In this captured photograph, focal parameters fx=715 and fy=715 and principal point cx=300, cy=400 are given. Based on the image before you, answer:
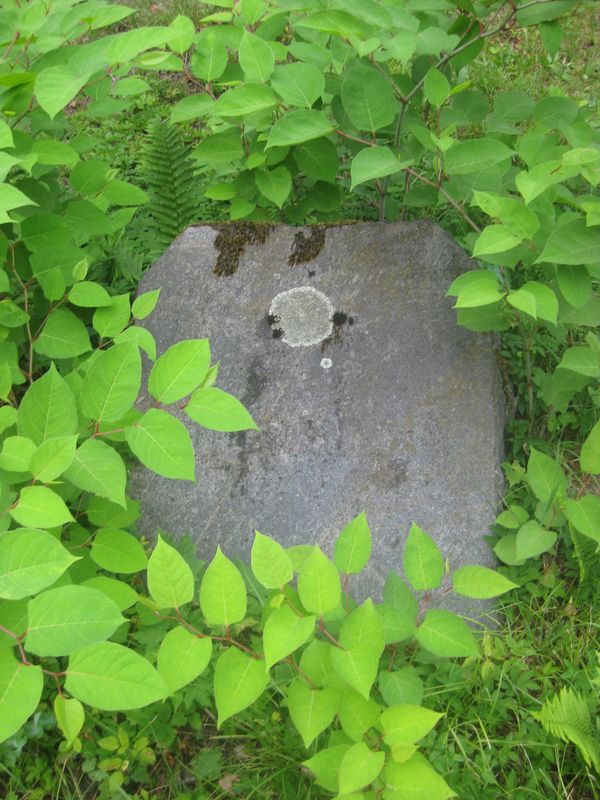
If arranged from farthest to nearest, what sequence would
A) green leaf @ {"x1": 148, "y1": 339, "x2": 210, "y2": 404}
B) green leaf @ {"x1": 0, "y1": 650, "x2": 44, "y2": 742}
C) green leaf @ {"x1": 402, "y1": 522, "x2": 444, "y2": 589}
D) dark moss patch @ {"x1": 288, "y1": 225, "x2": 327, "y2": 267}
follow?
dark moss patch @ {"x1": 288, "y1": 225, "x2": 327, "y2": 267}
green leaf @ {"x1": 402, "y1": 522, "x2": 444, "y2": 589}
green leaf @ {"x1": 148, "y1": 339, "x2": 210, "y2": 404}
green leaf @ {"x1": 0, "y1": 650, "x2": 44, "y2": 742}

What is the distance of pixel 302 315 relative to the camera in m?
2.74

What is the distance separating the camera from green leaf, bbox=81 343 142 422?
1.57 metres

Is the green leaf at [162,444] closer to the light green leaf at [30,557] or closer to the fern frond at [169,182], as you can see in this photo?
the light green leaf at [30,557]

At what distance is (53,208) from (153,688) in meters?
1.94

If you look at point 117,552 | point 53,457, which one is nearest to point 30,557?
point 53,457

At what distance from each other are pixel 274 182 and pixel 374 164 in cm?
69

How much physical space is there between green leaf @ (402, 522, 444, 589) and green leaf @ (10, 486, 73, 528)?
80cm

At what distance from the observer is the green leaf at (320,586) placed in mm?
1427

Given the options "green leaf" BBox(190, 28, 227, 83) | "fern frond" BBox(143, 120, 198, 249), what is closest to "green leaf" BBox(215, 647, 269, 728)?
"green leaf" BBox(190, 28, 227, 83)

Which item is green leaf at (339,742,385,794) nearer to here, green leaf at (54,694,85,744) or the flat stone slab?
green leaf at (54,694,85,744)

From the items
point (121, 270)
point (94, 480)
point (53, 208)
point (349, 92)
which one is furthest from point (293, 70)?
point (94, 480)

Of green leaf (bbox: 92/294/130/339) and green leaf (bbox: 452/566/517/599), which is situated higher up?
green leaf (bbox: 92/294/130/339)

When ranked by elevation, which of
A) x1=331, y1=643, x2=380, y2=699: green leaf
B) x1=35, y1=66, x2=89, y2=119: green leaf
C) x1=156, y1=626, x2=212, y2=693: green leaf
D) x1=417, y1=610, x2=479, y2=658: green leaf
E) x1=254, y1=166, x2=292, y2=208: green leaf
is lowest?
x1=417, y1=610, x2=479, y2=658: green leaf

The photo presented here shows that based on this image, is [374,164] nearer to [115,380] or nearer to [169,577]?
[115,380]
